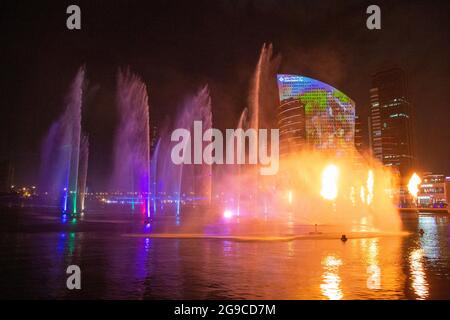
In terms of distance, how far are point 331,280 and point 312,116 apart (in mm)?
162348

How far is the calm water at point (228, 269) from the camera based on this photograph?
13.3 metres

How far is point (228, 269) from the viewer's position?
Answer: 1741cm

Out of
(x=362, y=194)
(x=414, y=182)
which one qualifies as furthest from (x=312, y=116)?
(x=414, y=182)

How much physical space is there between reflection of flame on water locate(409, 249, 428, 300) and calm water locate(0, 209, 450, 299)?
0.03 m

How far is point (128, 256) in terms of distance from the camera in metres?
21.4

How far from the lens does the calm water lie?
13.3 meters

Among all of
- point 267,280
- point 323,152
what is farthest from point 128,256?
point 323,152

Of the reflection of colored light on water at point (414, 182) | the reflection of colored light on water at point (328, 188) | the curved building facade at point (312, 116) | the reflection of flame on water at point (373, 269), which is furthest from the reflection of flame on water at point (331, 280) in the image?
the curved building facade at point (312, 116)

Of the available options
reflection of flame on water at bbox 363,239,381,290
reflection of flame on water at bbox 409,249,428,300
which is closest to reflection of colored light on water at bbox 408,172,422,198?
reflection of flame on water at bbox 363,239,381,290

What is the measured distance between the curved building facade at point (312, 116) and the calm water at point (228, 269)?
141m

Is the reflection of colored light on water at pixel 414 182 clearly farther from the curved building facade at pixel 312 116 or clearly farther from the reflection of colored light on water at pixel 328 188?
the curved building facade at pixel 312 116
